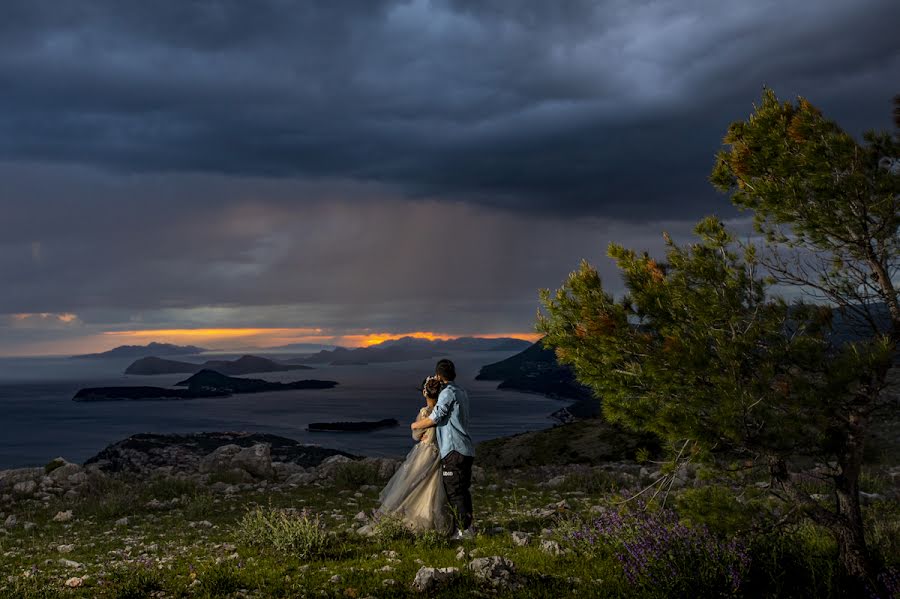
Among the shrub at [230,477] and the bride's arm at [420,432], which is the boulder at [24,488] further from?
the bride's arm at [420,432]

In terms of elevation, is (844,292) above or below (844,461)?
above

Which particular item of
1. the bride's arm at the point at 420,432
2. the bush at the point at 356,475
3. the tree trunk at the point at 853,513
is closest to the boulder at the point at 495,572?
the bride's arm at the point at 420,432

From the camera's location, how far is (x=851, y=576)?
23.9 feet

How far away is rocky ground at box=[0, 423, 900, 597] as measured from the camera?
7.20m

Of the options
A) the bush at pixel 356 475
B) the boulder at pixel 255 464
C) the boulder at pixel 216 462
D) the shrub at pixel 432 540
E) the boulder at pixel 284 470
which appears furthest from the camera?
the boulder at pixel 216 462

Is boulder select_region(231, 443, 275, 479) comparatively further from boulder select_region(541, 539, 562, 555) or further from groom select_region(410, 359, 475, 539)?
boulder select_region(541, 539, 562, 555)

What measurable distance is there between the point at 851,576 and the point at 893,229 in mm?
4116

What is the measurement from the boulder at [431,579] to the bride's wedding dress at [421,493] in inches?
119

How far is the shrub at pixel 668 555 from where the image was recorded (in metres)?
6.84

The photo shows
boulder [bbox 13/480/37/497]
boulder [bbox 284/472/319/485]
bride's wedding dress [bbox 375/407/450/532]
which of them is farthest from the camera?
boulder [bbox 284/472/319/485]

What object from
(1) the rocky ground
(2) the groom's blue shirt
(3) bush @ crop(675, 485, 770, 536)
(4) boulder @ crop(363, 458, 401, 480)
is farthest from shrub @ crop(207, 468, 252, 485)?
(3) bush @ crop(675, 485, 770, 536)

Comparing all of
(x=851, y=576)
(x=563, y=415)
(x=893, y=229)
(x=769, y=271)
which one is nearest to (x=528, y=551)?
(x=851, y=576)

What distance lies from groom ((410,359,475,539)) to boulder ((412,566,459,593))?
2.77 metres

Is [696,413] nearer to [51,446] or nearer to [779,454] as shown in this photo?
[779,454]
